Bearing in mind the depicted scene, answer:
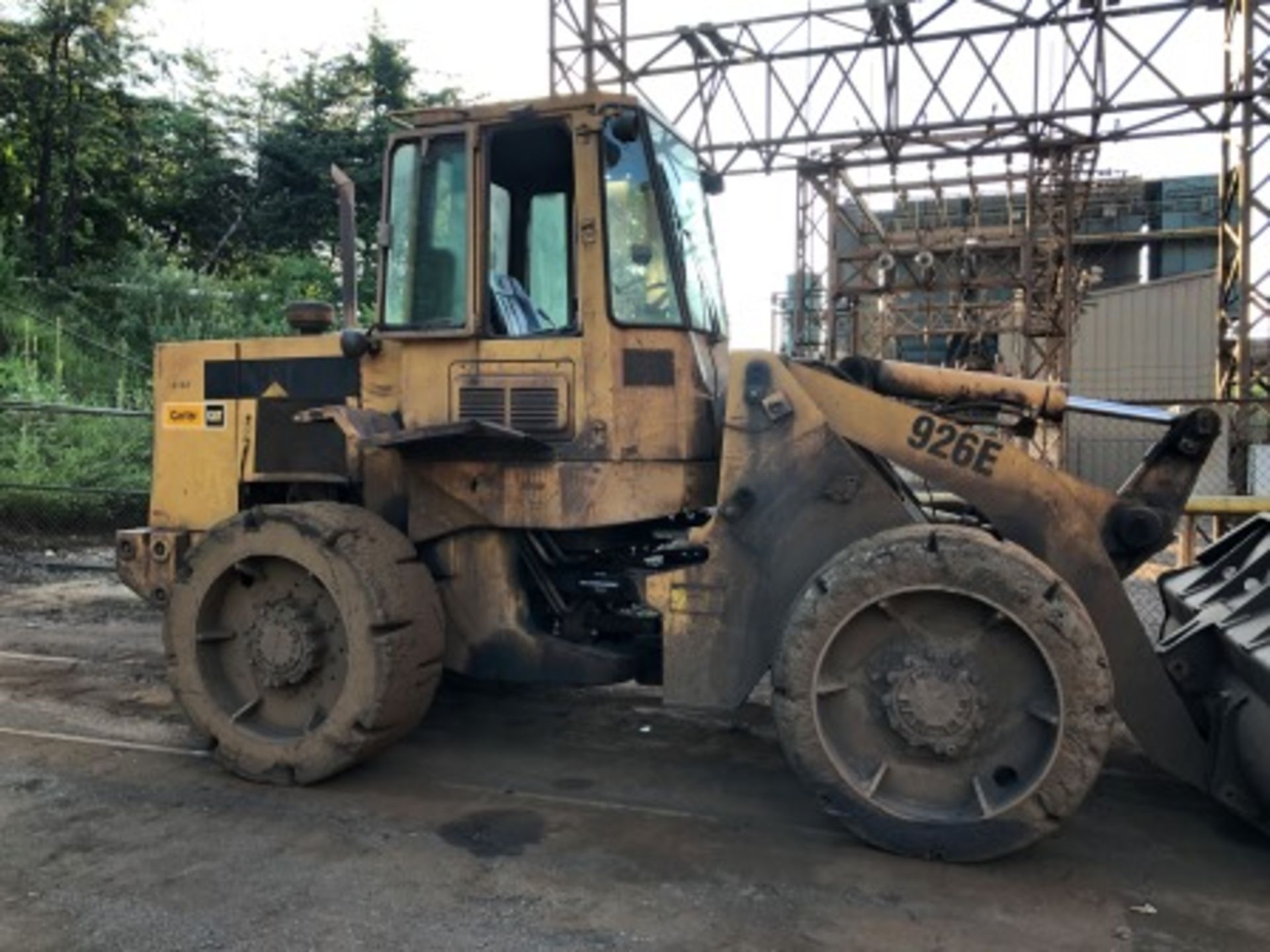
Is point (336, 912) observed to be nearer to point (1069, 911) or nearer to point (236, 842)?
point (236, 842)

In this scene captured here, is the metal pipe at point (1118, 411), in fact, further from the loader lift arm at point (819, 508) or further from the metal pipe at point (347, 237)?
the metal pipe at point (347, 237)

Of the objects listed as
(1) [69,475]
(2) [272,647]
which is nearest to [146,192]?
(1) [69,475]

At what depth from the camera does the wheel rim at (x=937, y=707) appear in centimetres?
410

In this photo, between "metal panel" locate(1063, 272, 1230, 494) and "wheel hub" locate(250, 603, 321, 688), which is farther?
"metal panel" locate(1063, 272, 1230, 494)

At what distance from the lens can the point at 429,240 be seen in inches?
202

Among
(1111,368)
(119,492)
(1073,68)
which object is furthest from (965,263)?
(119,492)

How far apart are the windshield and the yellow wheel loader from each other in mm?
30

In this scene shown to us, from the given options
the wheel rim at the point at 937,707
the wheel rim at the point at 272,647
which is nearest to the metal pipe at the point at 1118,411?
the wheel rim at the point at 937,707

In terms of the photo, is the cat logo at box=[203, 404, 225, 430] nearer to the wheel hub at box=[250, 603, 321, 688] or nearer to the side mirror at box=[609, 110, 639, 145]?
the wheel hub at box=[250, 603, 321, 688]

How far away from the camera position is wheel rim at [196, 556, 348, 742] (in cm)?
500

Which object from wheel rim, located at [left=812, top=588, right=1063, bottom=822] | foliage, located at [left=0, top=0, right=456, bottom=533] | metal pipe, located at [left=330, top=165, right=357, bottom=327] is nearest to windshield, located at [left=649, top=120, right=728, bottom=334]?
metal pipe, located at [left=330, top=165, right=357, bottom=327]

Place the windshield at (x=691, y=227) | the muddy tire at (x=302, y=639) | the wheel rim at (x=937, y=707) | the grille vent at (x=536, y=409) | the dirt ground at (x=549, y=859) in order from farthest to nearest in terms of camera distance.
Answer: the windshield at (x=691, y=227) < the grille vent at (x=536, y=409) < the muddy tire at (x=302, y=639) < the wheel rim at (x=937, y=707) < the dirt ground at (x=549, y=859)

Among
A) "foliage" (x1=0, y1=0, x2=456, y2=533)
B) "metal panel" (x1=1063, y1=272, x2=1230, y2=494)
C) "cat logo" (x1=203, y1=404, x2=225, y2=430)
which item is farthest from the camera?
"metal panel" (x1=1063, y1=272, x2=1230, y2=494)

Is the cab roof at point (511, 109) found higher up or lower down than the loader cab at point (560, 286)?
higher up
